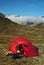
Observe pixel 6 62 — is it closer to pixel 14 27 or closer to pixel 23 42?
pixel 23 42

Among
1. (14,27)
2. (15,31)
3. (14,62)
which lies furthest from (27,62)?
(14,27)

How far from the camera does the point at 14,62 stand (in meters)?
23.1

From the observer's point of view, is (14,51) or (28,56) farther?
(14,51)

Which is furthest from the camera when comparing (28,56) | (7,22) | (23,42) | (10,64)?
(7,22)

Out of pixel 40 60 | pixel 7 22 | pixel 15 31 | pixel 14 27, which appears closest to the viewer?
pixel 40 60

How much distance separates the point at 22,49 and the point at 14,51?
61.8 inches

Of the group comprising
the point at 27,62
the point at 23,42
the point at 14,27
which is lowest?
the point at 27,62

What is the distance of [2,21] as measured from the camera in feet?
230

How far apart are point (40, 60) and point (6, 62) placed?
151 inches

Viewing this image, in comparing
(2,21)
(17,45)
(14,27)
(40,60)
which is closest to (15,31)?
(14,27)

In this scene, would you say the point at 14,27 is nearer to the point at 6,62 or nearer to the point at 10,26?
the point at 10,26

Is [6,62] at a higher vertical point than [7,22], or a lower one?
lower

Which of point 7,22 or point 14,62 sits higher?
point 7,22

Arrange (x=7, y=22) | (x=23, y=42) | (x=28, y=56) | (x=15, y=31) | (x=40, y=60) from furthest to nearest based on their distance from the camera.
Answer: (x=7, y=22), (x=15, y=31), (x=23, y=42), (x=28, y=56), (x=40, y=60)
